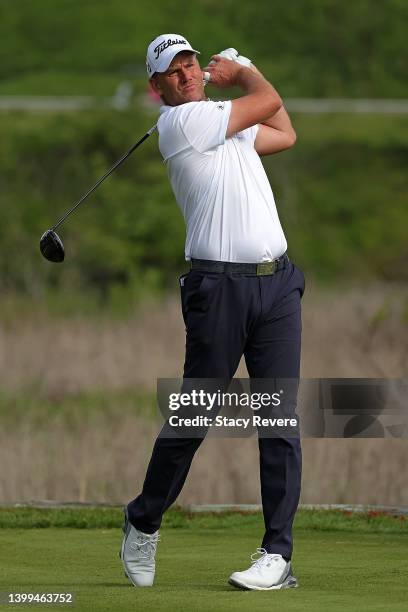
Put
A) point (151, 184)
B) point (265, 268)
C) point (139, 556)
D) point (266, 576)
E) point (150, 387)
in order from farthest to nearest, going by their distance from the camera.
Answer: point (151, 184), point (150, 387), point (139, 556), point (265, 268), point (266, 576)

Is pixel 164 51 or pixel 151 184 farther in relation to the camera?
pixel 151 184

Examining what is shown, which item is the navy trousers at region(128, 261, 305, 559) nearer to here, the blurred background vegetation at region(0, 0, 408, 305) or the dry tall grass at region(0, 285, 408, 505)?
the dry tall grass at region(0, 285, 408, 505)

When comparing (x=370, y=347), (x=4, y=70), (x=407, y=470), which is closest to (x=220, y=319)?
(x=407, y=470)

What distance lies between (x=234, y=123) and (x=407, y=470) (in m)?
4.70

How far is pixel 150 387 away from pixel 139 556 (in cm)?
1117

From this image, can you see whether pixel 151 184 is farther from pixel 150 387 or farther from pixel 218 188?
pixel 218 188

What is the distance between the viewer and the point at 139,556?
194 inches

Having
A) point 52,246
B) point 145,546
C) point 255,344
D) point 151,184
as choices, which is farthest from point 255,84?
point 151,184

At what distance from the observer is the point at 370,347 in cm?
1489

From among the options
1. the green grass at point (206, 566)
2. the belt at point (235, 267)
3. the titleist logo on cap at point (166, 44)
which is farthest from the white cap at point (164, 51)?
the green grass at point (206, 566)

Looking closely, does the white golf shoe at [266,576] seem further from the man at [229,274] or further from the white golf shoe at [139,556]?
the white golf shoe at [139,556]

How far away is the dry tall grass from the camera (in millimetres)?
8898

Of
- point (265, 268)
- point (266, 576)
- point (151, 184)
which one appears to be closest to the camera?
point (266, 576)

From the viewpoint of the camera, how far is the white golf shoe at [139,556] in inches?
192
